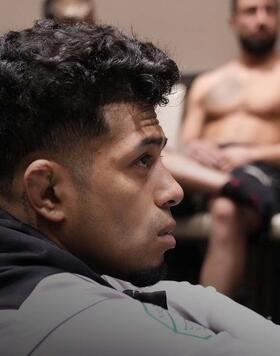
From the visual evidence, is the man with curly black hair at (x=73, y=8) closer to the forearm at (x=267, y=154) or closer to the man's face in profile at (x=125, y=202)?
the forearm at (x=267, y=154)

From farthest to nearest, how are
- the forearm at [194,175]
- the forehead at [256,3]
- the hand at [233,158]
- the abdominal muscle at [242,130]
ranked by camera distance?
the forehead at [256,3]
the abdominal muscle at [242,130]
the hand at [233,158]
the forearm at [194,175]

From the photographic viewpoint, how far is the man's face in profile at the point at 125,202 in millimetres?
807

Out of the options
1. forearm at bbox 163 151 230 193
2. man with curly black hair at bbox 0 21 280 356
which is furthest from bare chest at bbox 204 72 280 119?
man with curly black hair at bbox 0 21 280 356

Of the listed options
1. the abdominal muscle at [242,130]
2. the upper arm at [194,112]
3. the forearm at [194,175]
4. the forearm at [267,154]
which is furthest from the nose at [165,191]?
the upper arm at [194,112]

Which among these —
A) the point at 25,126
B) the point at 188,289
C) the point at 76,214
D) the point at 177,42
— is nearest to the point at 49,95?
the point at 25,126

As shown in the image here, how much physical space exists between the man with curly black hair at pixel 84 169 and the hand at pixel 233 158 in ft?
4.81

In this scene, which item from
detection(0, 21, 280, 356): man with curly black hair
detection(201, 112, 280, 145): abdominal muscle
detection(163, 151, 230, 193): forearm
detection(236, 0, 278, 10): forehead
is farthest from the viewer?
detection(236, 0, 278, 10): forehead

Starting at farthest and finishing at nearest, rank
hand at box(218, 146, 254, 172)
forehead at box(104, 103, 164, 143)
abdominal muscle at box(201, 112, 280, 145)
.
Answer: abdominal muscle at box(201, 112, 280, 145), hand at box(218, 146, 254, 172), forehead at box(104, 103, 164, 143)

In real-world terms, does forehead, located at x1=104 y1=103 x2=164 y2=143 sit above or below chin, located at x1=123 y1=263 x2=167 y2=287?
above

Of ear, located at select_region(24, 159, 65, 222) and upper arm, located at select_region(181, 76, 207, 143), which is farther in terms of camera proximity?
upper arm, located at select_region(181, 76, 207, 143)

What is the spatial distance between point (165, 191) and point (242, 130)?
6.25ft

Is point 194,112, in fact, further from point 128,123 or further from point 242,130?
point 128,123

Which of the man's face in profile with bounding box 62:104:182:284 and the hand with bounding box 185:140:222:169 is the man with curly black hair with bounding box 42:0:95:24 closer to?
the hand with bounding box 185:140:222:169

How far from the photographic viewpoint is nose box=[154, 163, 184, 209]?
851mm
